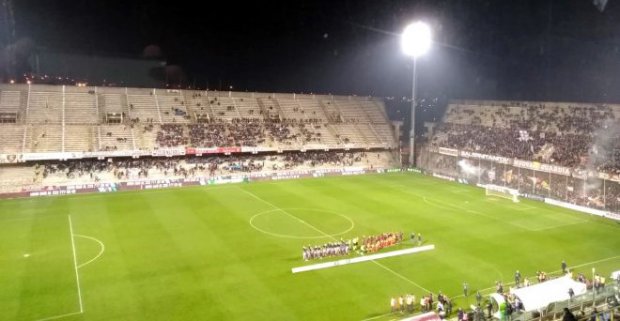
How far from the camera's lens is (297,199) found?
37.9 meters

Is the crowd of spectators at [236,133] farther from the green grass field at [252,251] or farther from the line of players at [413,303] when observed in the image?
the line of players at [413,303]

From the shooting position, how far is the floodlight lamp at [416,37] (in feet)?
147

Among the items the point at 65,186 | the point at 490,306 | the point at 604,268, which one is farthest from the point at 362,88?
the point at 490,306

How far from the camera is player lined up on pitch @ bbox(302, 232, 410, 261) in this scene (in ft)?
78.6

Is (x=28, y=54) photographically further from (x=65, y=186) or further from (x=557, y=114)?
(x=557, y=114)

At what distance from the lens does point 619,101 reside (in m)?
42.9

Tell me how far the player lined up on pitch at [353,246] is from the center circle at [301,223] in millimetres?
2305

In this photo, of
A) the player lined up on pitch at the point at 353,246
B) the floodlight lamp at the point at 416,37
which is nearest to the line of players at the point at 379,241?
the player lined up on pitch at the point at 353,246

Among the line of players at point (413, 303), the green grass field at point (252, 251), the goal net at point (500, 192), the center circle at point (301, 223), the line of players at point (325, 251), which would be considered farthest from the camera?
the goal net at point (500, 192)

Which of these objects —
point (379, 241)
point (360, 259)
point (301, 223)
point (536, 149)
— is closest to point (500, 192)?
point (536, 149)

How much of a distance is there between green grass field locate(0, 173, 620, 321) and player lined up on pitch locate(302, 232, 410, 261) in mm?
942

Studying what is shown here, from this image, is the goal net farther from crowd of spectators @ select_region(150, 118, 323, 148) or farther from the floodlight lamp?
crowd of spectators @ select_region(150, 118, 323, 148)

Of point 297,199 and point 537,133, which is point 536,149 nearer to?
point 537,133

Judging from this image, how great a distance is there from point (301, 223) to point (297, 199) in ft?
24.1
